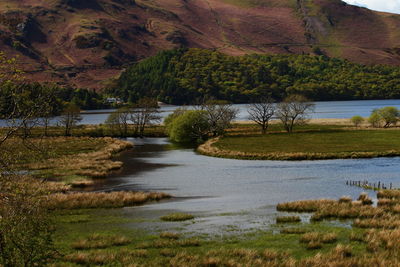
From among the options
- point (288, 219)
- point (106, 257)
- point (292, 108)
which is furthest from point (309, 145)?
point (106, 257)

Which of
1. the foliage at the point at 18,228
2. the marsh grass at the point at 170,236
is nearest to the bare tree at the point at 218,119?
the marsh grass at the point at 170,236

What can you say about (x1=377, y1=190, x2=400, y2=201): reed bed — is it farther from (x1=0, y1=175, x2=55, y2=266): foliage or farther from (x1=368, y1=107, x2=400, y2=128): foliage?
(x1=368, y1=107, x2=400, y2=128): foliage

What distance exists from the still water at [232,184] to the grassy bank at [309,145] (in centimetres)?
435

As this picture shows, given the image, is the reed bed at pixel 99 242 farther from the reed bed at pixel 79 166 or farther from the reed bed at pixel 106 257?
the reed bed at pixel 79 166

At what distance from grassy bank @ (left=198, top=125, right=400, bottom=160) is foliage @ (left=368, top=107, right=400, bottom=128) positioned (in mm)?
18462

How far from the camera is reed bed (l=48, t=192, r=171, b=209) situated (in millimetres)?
45875

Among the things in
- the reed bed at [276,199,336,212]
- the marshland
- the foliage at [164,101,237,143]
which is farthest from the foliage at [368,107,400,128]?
the reed bed at [276,199,336,212]

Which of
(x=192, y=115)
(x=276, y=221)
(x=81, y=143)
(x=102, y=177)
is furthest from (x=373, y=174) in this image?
(x=81, y=143)

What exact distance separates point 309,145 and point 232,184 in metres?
44.6

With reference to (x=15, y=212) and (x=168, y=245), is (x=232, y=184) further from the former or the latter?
(x=15, y=212)

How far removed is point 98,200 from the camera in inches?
1868

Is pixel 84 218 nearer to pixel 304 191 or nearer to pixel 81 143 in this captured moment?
pixel 304 191

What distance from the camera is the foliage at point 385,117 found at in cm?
13816

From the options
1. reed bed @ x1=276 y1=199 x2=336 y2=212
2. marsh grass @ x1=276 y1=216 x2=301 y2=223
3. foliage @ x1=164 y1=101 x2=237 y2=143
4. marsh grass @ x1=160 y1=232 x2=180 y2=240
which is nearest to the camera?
marsh grass @ x1=160 y1=232 x2=180 y2=240
